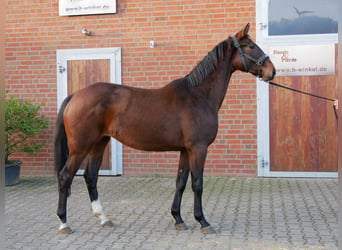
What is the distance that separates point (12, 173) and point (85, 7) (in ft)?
11.3

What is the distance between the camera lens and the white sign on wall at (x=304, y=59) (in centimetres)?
719

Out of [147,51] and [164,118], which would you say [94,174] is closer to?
[164,118]

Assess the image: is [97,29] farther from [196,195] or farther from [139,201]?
[196,195]

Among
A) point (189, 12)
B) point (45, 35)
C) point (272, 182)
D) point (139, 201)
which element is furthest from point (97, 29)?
point (272, 182)

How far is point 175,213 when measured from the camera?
4562 mm

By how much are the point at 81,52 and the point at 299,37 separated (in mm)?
4135

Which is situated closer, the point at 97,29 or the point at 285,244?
the point at 285,244

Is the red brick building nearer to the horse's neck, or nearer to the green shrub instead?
the green shrub

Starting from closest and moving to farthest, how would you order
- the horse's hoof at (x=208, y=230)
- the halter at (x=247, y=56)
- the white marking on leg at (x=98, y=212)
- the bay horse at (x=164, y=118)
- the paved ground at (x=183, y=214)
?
the paved ground at (x=183, y=214) → the horse's hoof at (x=208, y=230) → the bay horse at (x=164, y=118) → the halter at (x=247, y=56) → the white marking on leg at (x=98, y=212)

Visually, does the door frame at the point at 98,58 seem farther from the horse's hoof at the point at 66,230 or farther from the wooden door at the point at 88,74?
the horse's hoof at the point at 66,230

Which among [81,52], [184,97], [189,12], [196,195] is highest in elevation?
[189,12]

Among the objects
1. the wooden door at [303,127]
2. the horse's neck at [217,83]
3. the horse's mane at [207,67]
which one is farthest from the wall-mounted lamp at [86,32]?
the horse's neck at [217,83]

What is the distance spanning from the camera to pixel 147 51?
25.5 ft

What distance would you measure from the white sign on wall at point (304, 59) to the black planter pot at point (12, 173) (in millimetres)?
5108
